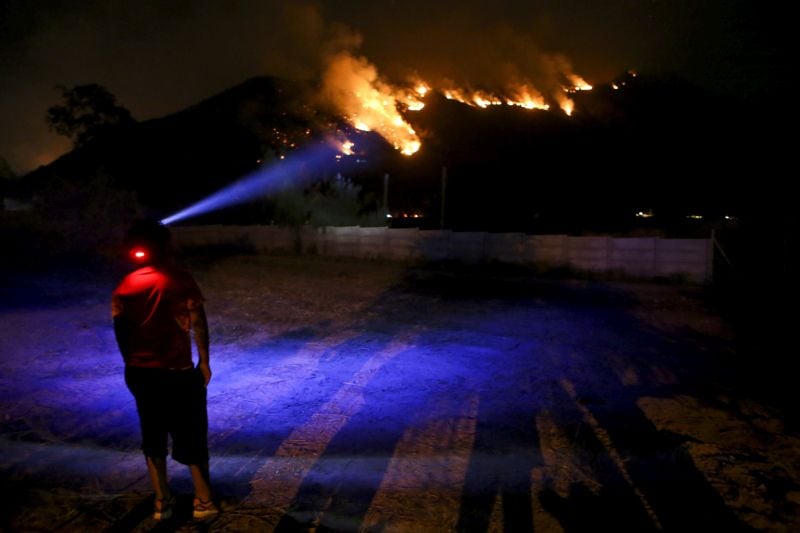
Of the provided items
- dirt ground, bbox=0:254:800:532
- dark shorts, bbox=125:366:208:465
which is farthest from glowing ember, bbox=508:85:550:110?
dark shorts, bbox=125:366:208:465

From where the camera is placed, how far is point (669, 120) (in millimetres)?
78438

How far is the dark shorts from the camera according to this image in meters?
3.12

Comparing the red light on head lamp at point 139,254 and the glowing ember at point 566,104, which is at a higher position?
the glowing ember at point 566,104

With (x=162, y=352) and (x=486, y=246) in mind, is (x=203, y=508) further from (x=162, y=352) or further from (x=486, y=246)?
(x=486, y=246)

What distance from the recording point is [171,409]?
316cm

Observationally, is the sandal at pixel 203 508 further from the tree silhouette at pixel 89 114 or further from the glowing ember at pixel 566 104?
the glowing ember at pixel 566 104

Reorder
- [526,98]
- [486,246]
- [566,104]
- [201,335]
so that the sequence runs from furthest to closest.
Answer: [566,104] < [526,98] < [486,246] < [201,335]

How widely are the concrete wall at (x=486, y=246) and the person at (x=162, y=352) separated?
16.3 metres

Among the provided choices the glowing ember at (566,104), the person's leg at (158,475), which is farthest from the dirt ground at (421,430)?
the glowing ember at (566,104)

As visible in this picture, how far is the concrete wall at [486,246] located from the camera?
16.4 meters

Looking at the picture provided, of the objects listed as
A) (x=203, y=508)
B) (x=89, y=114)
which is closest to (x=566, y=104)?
(x=89, y=114)

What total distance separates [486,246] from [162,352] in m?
17.4

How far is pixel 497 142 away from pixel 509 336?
68.6m

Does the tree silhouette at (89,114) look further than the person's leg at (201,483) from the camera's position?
Yes
